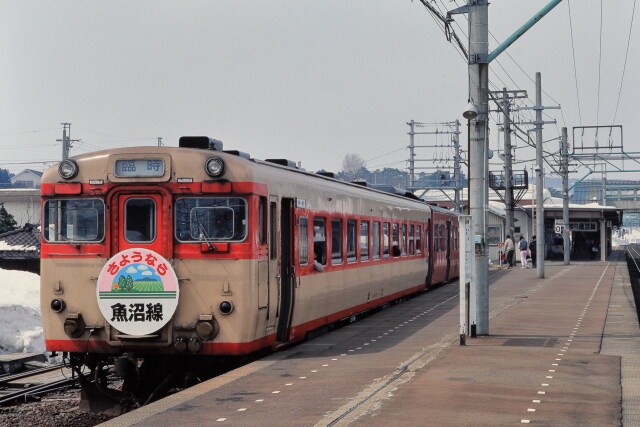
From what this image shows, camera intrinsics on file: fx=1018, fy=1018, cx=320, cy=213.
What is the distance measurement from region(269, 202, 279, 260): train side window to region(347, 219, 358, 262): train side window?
15.4ft

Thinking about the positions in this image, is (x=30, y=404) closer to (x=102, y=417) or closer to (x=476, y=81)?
(x=102, y=417)

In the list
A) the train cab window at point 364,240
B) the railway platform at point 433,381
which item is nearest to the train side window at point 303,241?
the railway platform at point 433,381

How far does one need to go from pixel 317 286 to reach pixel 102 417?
426 cm

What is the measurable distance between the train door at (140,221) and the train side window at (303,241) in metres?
2.63

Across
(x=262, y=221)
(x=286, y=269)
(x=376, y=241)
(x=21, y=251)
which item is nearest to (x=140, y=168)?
(x=262, y=221)

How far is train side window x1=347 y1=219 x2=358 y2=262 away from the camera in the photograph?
17.7 meters

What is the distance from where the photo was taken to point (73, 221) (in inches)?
488

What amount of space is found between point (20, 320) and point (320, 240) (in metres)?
8.09

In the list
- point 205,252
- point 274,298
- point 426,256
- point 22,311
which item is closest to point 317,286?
point 274,298

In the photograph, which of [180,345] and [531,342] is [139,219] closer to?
[180,345]

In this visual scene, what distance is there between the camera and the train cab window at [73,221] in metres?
12.3

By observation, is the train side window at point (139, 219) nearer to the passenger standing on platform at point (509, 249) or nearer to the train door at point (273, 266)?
the train door at point (273, 266)

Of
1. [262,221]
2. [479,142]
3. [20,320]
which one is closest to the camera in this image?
[262,221]

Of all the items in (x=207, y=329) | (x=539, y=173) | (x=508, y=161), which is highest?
(x=508, y=161)
